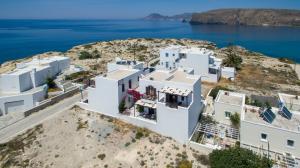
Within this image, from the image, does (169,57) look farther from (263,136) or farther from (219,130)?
(263,136)

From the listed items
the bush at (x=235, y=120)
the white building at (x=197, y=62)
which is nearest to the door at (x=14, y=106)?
the bush at (x=235, y=120)

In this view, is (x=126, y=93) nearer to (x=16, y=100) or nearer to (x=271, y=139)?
(x=16, y=100)

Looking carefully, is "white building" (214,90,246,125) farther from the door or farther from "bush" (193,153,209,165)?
the door

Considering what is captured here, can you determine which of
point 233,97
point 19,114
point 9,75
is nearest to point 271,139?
point 233,97

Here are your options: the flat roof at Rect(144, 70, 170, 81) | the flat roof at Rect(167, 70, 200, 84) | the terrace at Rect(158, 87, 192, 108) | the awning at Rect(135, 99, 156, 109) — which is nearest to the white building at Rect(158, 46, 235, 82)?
the flat roof at Rect(144, 70, 170, 81)

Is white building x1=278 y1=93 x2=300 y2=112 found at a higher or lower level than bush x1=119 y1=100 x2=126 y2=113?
higher
